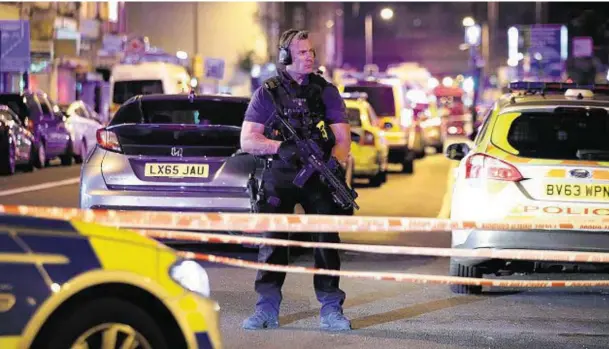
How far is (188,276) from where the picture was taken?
5516mm

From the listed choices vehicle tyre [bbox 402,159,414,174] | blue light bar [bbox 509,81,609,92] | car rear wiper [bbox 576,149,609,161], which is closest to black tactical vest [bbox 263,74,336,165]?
car rear wiper [bbox 576,149,609,161]

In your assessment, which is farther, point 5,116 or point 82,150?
point 82,150

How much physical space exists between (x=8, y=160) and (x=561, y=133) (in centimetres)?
1501

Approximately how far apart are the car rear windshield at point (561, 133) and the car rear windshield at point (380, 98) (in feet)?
54.7

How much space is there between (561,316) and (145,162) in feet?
12.4

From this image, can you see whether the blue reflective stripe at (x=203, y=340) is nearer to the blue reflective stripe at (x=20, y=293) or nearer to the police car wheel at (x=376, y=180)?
the blue reflective stripe at (x=20, y=293)

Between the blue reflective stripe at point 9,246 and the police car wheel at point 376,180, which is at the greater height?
the blue reflective stripe at point 9,246

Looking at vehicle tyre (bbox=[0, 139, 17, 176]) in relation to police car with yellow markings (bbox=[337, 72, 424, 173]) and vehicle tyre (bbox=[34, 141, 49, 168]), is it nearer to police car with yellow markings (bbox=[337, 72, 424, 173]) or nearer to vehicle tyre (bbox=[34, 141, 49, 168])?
vehicle tyre (bbox=[34, 141, 49, 168])

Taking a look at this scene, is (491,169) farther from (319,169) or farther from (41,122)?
(41,122)

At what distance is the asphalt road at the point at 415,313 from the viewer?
7672 millimetres

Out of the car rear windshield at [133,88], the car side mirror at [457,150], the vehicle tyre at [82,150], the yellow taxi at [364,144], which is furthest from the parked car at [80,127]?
the car side mirror at [457,150]

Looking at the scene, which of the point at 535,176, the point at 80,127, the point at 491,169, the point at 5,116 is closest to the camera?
the point at 535,176

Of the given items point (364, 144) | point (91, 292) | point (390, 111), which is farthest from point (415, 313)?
point (390, 111)

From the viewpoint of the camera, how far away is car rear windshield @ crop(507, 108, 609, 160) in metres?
9.33
